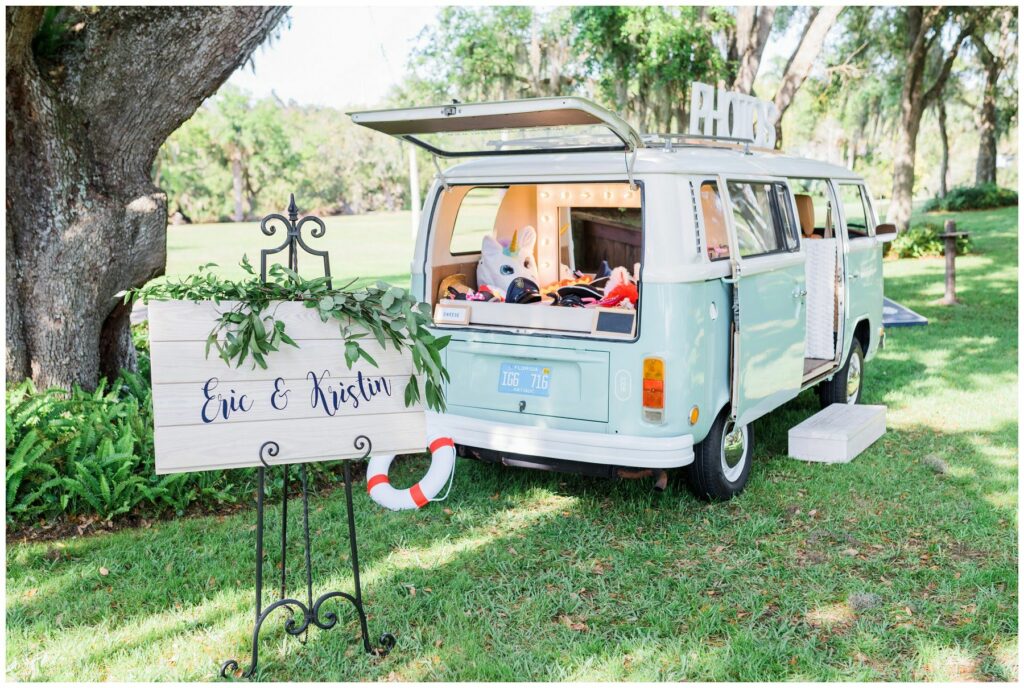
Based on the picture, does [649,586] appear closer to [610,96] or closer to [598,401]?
[598,401]

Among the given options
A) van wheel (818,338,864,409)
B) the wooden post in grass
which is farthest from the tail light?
the wooden post in grass

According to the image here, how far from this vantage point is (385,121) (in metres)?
5.06

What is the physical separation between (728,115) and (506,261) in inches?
83.7

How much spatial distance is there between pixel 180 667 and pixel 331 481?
90.6 inches

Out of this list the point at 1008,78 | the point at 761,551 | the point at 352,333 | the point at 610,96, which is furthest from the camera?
the point at 1008,78

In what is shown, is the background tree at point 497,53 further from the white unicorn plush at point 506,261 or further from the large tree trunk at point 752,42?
the white unicorn plush at point 506,261

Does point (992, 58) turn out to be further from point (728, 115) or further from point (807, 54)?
point (728, 115)

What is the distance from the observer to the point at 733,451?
18.5 feet

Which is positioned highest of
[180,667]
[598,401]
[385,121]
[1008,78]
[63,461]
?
[1008,78]

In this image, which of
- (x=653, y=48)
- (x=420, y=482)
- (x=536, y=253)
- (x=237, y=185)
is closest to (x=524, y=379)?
(x=420, y=482)

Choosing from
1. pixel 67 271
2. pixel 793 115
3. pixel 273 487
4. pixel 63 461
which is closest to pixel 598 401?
pixel 273 487

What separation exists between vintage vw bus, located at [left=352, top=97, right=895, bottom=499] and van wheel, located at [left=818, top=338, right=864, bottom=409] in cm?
100

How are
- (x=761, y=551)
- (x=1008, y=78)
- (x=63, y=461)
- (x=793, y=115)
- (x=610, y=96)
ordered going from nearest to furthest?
1. (x=761, y=551)
2. (x=63, y=461)
3. (x=610, y=96)
4. (x=1008, y=78)
5. (x=793, y=115)

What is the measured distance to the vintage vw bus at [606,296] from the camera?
4906 mm
